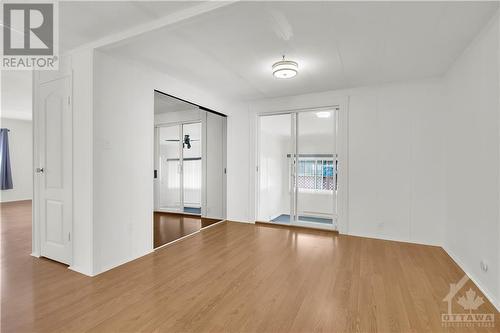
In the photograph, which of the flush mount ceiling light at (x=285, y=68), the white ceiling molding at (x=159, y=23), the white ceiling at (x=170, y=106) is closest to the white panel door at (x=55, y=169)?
the white ceiling molding at (x=159, y=23)

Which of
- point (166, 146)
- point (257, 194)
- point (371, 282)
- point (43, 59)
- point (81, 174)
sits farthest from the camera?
point (166, 146)

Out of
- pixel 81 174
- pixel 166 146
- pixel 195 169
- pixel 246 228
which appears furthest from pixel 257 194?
pixel 81 174

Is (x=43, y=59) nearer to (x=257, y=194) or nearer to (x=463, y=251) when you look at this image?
(x=257, y=194)

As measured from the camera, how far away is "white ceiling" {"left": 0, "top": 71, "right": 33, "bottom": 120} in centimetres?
402

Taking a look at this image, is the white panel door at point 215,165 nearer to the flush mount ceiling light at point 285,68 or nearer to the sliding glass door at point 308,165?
the sliding glass door at point 308,165

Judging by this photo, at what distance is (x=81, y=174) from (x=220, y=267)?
196cm

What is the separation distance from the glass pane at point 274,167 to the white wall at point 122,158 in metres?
2.50

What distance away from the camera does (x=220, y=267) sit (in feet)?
9.45

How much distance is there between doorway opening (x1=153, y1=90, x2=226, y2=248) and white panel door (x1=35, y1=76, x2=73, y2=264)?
7.18 ft

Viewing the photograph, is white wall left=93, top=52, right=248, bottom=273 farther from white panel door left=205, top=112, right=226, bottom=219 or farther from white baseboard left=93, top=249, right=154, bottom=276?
white panel door left=205, top=112, right=226, bottom=219

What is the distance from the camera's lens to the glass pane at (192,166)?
558cm

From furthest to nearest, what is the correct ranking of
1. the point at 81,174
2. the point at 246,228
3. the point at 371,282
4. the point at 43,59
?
the point at 246,228
the point at 43,59
the point at 81,174
the point at 371,282

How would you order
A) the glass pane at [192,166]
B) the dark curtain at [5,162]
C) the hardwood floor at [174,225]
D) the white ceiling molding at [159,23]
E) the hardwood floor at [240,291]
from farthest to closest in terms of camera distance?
the dark curtain at [5,162] → the glass pane at [192,166] → the hardwood floor at [174,225] → the white ceiling molding at [159,23] → the hardwood floor at [240,291]

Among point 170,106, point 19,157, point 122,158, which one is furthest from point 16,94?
point 122,158
